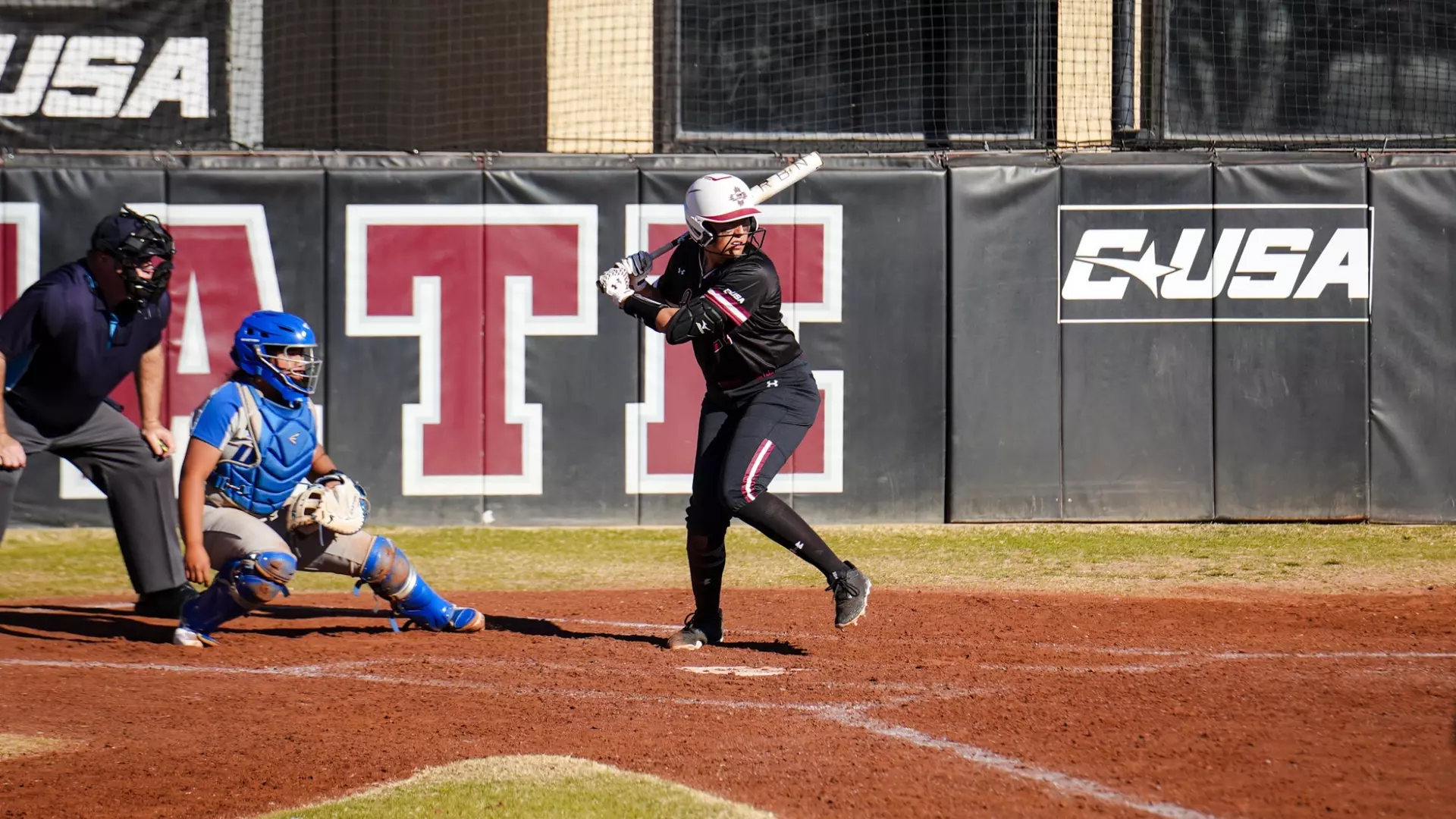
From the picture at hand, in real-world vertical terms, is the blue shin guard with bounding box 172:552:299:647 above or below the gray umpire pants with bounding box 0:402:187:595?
below

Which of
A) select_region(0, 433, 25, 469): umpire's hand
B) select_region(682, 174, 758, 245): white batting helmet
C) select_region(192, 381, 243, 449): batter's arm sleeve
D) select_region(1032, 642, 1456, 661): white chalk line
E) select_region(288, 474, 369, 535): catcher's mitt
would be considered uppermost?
select_region(682, 174, 758, 245): white batting helmet

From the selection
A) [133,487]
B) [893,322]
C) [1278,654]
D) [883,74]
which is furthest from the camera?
[883,74]

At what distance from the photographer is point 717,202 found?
20.2ft

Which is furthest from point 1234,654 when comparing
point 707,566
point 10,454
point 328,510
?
point 10,454

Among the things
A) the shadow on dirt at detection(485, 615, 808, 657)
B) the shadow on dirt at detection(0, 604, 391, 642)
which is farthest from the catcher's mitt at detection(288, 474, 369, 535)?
the shadow on dirt at detection(485, 615, 808, 657)

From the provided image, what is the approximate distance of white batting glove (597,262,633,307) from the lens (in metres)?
6.25

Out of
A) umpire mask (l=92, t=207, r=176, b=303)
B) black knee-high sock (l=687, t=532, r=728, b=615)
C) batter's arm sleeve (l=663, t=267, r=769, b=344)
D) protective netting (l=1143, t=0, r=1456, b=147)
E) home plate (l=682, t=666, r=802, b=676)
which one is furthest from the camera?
protective netting (l=1143, t=0, r=1456, b=147)

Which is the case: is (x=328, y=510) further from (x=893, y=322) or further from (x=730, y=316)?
(x=893, y=322)

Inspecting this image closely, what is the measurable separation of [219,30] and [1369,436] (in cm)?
1018

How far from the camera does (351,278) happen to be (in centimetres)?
1066

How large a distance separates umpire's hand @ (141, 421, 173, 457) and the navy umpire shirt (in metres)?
0.25

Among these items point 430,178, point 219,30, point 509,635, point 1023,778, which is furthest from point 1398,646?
point 219,30

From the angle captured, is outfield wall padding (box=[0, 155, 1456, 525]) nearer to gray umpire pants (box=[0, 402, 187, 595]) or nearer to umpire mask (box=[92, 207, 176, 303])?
gray umpire pants (box=[0, 402, 187, 595])

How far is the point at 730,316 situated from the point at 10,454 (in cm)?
318
